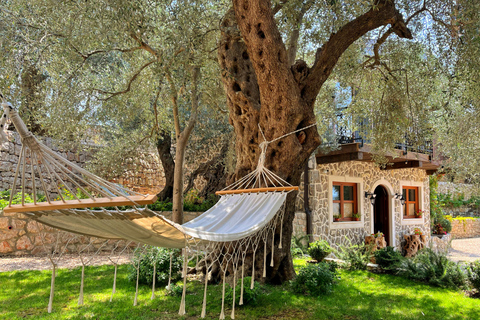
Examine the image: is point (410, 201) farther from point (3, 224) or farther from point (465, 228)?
point (3, 224)

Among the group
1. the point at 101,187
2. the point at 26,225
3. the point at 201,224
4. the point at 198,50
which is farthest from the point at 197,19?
the point at 26,225

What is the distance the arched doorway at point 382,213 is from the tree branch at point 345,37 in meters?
6.74

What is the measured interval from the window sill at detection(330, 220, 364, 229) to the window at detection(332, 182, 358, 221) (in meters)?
0.13

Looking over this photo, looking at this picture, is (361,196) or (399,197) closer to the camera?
(361,196)

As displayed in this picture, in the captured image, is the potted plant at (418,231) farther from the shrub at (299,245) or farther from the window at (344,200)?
the shrub at (299,245)

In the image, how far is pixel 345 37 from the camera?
13.2 ft

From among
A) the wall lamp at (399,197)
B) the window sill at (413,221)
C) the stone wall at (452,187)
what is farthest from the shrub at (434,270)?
the stone wall at (452,187)

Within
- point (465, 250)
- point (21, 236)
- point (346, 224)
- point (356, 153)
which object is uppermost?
point (356, 153)

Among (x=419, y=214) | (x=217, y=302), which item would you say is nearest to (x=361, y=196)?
(x=419, y=214)

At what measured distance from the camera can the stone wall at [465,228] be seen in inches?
531

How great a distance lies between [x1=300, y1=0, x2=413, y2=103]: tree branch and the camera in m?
3.99

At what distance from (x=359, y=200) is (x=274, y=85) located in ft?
19.3

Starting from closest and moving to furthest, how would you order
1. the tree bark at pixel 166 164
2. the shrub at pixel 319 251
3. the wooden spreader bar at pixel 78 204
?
the wooden spreader bar at pixel 78 204, the shrub at pixel 319 251, the tree bark at pixel 166 164

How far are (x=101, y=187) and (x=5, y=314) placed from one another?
6.62 feet
